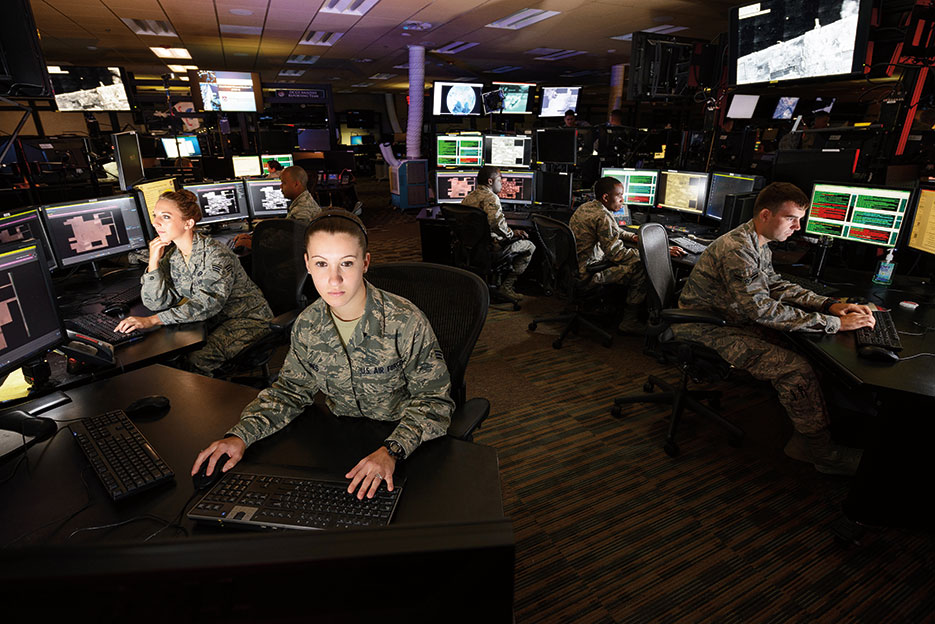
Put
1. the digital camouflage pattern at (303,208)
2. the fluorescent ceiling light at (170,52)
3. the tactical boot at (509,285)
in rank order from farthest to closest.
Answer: the fluorescent ceiling light at (170,52) → the tactical boot at (509,285) → the digital camouflage pattern at (303,208)

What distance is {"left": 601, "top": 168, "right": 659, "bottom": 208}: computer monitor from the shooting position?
4.25 m

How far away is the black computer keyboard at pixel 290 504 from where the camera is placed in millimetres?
945

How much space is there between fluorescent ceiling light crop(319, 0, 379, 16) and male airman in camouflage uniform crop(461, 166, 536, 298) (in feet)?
9.63

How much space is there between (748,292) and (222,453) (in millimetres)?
2239

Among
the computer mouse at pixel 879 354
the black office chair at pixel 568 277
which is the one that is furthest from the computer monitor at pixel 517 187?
the computer mouse at pixel 879 354

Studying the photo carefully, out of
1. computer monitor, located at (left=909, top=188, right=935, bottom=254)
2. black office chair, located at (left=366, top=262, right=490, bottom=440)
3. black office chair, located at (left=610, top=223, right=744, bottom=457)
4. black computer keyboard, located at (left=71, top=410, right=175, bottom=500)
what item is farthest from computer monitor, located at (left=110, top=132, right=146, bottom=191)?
computer monitor, located at (left=909, top=188, right=935, bottom=254)

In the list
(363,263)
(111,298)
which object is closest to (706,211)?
(363,263)

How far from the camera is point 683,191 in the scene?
3.99 metres

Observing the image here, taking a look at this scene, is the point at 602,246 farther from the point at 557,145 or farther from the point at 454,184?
the point at 454,184

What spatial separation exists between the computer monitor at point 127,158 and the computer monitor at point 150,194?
0.24 metres

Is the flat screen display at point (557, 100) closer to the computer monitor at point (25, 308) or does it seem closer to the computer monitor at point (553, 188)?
the computer monitor at point (553, 188)

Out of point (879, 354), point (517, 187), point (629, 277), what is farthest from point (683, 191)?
point (879, 354)

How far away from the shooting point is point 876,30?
111 inches

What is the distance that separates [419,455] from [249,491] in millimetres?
388
